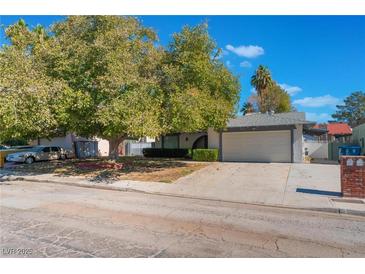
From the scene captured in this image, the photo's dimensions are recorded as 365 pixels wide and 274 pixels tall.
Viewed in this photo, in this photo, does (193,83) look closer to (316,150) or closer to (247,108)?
(316,150)

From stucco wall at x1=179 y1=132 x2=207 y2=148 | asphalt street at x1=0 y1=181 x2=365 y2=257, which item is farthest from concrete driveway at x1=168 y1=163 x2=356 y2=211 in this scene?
stucco wall at x1=179 y1=132 x2=207 y2=148

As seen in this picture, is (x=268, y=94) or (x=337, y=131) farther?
(x=268, y=94)

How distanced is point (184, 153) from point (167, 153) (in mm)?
1894

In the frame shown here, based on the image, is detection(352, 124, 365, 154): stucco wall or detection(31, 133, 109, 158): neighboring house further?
detection(31, 133, 109, 158): neighboring house

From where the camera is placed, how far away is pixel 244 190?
1108 centimetres

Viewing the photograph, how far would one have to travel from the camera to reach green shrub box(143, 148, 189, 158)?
25547mm

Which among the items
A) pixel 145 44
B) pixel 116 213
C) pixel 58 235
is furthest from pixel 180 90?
pixel 58 235

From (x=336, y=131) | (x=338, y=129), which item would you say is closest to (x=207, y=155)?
(x=336, y=131)

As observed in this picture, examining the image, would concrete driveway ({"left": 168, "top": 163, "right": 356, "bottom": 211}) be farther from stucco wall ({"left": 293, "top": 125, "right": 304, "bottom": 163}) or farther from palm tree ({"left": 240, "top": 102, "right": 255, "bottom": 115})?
palm tree ({"left": 240, "top": 102, "right": 255, "bottom": 115})

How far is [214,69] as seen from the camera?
18344 millimetres

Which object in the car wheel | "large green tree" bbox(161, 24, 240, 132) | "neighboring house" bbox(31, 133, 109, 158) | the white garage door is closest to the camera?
"large green tree" bbox(161, 24, 240, 132)

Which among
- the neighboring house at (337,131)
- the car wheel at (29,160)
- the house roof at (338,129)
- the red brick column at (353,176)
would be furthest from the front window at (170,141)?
the house roof at (338,129)

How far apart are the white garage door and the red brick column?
37.6ft

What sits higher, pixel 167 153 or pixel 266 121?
pixel 266 121
